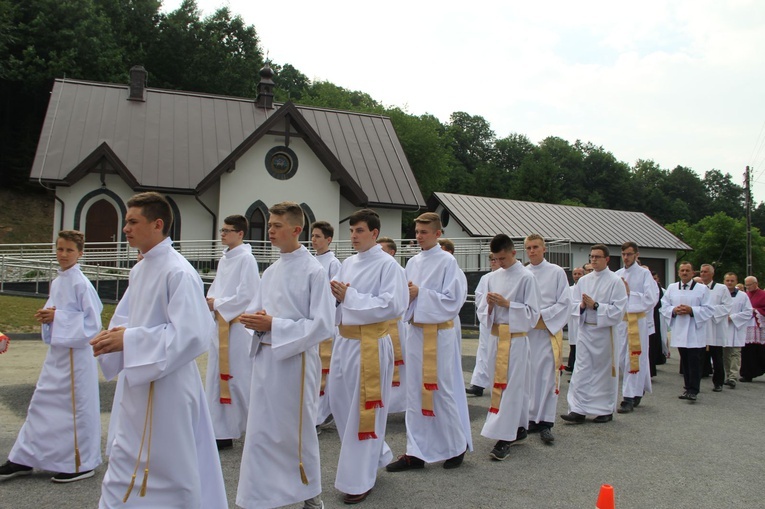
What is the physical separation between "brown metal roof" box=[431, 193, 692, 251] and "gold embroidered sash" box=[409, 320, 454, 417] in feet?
82.2

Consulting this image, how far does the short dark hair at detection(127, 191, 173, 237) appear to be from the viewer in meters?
4.02

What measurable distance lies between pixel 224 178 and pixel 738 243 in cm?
3530

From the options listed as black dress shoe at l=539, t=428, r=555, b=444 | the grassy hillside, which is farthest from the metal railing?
black dress shoe at l=539, t=428, r=555, b=444

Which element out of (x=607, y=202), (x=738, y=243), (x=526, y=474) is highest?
(x=607, y=202)

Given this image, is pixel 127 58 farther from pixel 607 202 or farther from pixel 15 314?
pixel 607 202

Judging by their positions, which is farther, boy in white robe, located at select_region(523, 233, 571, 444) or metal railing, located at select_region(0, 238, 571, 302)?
metal railing, located at select_region(0, 238, 571, 302)

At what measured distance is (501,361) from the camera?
699 cm

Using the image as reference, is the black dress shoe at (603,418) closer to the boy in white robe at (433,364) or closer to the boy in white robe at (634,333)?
the boy in white robe at (634,333)

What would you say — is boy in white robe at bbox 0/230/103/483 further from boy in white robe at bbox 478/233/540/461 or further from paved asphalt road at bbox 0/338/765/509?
boy in white robe at bbox 478/233/540/461

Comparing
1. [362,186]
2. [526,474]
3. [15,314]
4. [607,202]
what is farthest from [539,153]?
[526,474]

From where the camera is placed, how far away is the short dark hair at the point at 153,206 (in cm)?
402

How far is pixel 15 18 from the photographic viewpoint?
130 ft

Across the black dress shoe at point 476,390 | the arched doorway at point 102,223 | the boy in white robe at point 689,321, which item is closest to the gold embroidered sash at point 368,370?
the black dress shoe at point 476,390

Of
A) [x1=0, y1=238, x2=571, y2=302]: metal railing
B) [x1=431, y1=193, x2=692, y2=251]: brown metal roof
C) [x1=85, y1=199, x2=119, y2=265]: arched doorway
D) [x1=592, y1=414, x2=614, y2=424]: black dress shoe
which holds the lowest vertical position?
[x1=592, y1=414, x2=614, y2=424]: black dress shoe
